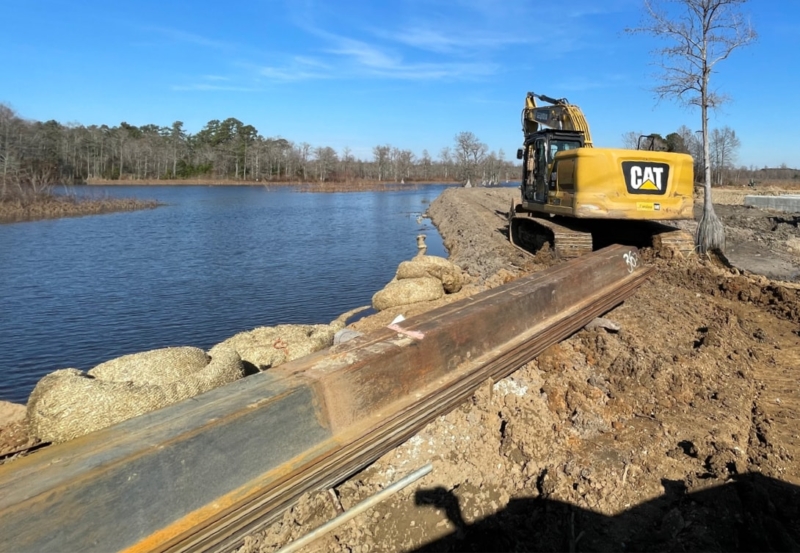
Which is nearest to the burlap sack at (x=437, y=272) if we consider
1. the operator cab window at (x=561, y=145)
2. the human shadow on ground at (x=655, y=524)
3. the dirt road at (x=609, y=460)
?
the operator cab window at (x=561, y=145)

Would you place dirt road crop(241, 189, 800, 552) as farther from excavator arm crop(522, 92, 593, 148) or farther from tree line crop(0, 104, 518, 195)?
tree line crop(0, 104, 518, 195)

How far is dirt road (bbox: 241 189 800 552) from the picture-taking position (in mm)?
2922

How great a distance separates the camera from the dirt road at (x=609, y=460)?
2.92m

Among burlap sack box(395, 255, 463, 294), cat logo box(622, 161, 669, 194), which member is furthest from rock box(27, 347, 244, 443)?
cat logo box(622, 161, 669, 194)

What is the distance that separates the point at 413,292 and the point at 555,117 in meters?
6.20

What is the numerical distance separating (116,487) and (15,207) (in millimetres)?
40056

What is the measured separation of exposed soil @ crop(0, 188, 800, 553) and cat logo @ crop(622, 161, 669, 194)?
128 inches

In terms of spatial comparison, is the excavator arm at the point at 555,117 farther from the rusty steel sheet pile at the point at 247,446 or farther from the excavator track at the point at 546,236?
the rusty steel sheet pile at the point at 247,446

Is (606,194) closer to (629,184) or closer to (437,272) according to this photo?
(629,184)

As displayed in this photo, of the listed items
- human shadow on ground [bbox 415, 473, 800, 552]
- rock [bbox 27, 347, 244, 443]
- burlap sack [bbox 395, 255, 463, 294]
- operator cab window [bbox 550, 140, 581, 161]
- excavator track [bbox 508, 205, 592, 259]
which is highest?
operator cab window [bbox 550, 140, 581, 161]

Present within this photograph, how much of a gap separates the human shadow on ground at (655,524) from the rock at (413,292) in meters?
5.63

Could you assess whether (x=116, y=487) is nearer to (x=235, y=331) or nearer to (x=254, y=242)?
(x=235, y=331)

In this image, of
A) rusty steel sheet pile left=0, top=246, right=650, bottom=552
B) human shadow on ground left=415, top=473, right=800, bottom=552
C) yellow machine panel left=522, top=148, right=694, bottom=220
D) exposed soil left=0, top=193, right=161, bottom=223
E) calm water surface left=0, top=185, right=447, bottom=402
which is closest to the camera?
rusty steel sheet pile left=0, top=246, right=650, bottom=552

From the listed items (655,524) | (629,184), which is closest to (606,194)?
(629,184)
